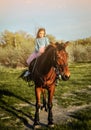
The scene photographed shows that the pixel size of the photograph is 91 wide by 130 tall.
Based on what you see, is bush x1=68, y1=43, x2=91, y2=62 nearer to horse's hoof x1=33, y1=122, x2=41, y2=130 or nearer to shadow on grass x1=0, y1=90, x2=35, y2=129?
shadow on grass x1=0, y1=90, x2=35, y2=129

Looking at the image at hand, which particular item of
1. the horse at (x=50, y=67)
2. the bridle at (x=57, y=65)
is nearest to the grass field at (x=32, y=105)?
the horse at (x=50, y=67)

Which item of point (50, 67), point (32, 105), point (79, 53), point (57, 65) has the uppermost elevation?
point (57, 65)

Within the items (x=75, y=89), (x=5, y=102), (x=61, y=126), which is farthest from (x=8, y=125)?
(x=75, y=89)

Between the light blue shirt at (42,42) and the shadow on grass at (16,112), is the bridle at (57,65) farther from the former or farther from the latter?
the shadow on grass at (16,112)

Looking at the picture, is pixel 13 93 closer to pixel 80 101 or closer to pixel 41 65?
pixel 80 101

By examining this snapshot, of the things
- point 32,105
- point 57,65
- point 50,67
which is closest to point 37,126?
point 50,67

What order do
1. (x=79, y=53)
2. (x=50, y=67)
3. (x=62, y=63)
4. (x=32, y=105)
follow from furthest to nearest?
(x=79, y=53) < (x=32, y=105) < (x=50, y=67) < (x=62, y=63)

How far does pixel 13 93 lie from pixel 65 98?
2.69m

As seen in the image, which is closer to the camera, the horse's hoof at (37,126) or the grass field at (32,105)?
the horse's hoof at (37,126)

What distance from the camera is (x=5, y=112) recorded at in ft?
38.1

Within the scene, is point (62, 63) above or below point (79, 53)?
above

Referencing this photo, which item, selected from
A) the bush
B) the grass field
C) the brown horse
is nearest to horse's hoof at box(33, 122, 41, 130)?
the brown horse

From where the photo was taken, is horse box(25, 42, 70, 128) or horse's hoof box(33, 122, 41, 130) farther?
horse's hoof box(33, 122, 41, 130)

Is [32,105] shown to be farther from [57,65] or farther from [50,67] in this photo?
[57,65]
